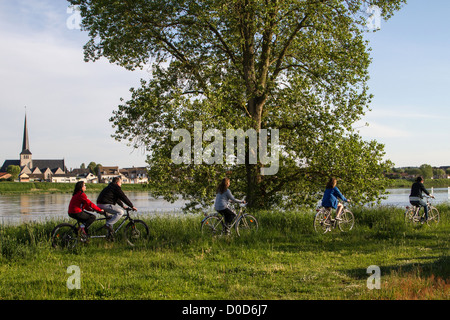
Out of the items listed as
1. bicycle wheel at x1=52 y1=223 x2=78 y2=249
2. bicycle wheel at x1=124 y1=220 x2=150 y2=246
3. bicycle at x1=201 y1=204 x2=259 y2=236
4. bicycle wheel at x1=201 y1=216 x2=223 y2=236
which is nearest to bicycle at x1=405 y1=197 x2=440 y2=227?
bicycle at x1=201 y1=204 x2=259 y2=236

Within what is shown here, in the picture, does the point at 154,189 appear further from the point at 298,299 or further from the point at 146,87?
the point at 298,299

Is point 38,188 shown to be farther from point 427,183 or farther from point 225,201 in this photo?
point 225,201

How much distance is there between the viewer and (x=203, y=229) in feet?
39.9

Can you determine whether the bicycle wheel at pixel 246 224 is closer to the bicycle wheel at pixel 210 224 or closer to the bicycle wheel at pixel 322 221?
the bicycle wheel at pixel 210 224

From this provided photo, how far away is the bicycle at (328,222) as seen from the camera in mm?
13058

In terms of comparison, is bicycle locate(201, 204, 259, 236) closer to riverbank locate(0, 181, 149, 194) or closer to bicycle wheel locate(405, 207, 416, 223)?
bicycle wheel locate(405, 207, 416, 223)

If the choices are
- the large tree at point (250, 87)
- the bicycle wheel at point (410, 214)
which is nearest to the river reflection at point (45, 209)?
the large tree at point (250, 87)

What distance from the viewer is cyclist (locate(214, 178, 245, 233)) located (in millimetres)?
12008

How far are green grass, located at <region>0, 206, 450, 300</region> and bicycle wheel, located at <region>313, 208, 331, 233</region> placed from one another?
391 millimetres

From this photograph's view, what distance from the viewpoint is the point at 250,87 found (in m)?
18.2

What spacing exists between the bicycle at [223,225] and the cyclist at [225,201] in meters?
0.11

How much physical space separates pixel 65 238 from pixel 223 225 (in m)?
4.14

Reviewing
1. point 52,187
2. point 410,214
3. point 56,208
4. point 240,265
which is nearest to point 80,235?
point 240,265

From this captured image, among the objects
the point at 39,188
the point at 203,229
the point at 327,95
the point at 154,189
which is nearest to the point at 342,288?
the point at 203,229
